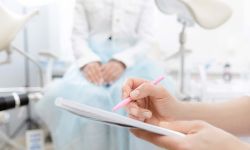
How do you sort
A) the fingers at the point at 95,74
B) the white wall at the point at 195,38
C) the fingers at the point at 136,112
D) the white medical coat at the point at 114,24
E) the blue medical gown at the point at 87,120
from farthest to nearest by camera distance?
the white wall at the point at 195,38 < the white medical coat at the point at 114,24 < the fingers at the point at 95,74 < the blue medical gown at the point at 87,120 < the fingers at the point at 136,112

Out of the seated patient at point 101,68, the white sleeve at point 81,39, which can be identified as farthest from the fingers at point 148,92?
the white sleeve at point 81,39

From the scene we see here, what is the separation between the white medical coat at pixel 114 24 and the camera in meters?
1.23

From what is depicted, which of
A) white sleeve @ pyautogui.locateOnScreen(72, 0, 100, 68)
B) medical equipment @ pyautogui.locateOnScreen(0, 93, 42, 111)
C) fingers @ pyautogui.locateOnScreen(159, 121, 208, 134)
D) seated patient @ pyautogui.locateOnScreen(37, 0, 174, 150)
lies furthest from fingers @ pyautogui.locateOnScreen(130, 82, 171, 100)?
white sleeve @ pyautogui.locateOnScreen(72, 0, 100, 68)

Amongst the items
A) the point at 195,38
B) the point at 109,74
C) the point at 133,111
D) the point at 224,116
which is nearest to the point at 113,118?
the point at 133,111

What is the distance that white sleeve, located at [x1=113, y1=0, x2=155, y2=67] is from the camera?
→ 1.12 metres

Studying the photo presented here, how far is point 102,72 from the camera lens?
105 centimetres

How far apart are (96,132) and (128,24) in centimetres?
52

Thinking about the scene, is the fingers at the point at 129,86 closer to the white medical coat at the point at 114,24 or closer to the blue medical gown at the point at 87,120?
the blue medical gown at the point at 87,120

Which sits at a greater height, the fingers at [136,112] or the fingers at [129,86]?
the fingers at [129,86]

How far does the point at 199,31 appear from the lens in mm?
2074

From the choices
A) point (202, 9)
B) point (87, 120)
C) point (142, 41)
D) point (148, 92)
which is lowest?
point (87, 120)

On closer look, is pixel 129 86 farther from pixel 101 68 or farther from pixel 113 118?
pixel 101 68

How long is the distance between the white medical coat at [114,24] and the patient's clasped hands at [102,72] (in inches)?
5.8

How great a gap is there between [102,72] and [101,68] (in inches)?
0.9
